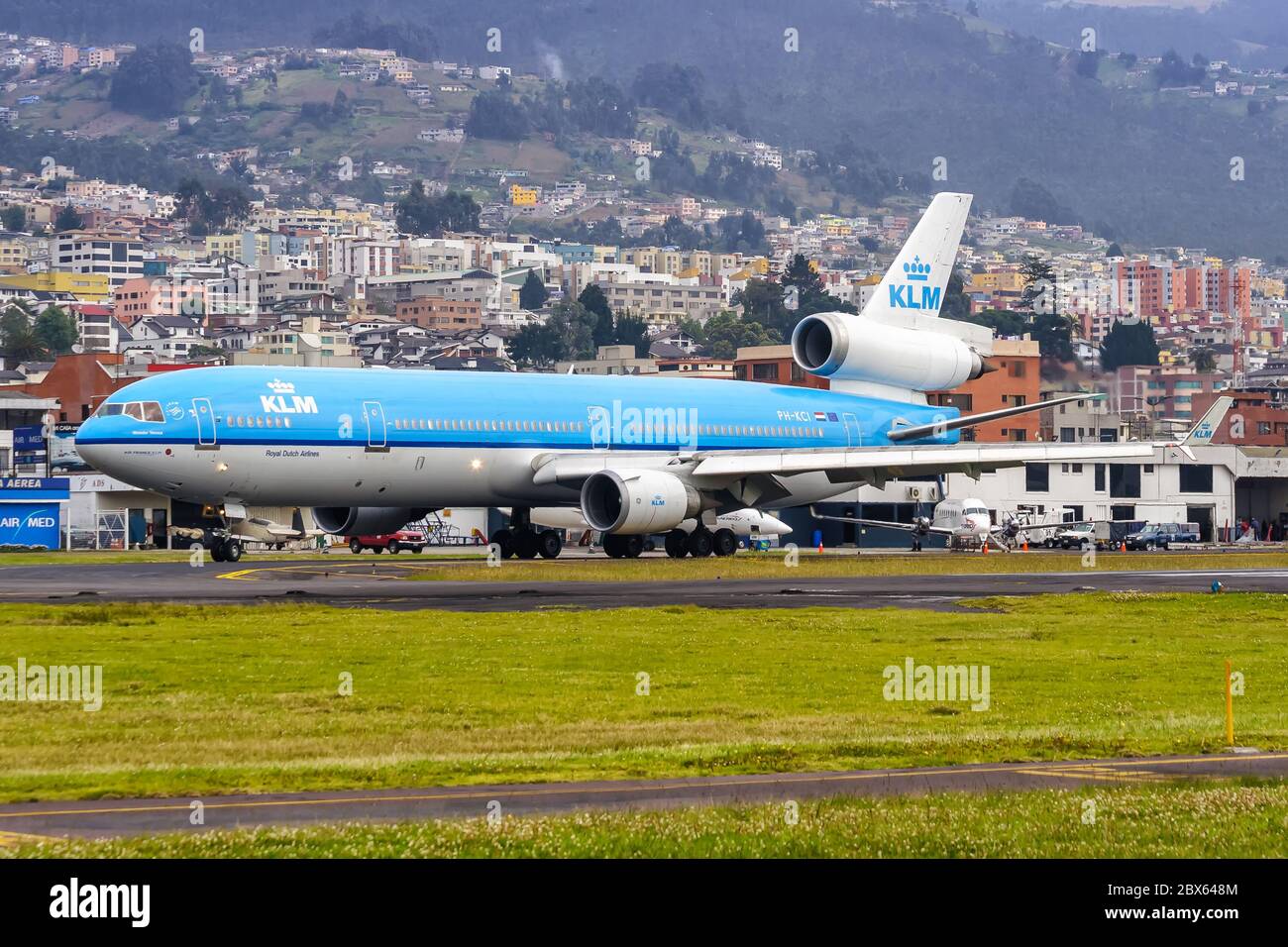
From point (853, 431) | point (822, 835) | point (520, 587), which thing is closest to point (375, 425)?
point (520, 587)

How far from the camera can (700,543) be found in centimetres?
6525

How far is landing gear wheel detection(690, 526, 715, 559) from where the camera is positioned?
65.2m

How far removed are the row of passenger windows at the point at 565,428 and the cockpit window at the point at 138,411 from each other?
25.2ft

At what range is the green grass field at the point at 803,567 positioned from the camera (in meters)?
52.8

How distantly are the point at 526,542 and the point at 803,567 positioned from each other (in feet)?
33.4

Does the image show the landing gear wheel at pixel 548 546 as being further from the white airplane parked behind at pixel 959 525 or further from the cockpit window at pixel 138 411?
the white airplane parked behind at pixel 959 525

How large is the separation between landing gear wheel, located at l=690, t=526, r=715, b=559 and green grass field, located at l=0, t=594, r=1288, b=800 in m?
25.5

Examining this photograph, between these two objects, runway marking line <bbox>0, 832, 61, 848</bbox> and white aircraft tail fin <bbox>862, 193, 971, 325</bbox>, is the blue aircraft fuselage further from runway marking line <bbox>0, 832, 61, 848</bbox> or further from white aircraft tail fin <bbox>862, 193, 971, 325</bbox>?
runway marking line <bbox>0, 832, 61, 848</bbox>

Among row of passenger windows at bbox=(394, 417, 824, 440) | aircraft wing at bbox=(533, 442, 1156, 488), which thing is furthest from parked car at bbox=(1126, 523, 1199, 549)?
aircraft wing at bbox=(533, 442, 1156, 488)

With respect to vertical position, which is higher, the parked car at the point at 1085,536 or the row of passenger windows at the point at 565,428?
the row of passenger windows at the point at 565,428

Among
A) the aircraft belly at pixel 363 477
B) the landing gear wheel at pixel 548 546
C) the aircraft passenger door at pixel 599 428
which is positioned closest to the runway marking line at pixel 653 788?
the aircraft belly at pixel 363 477

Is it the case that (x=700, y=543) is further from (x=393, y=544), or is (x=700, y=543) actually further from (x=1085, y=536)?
(x=1085, y=536)

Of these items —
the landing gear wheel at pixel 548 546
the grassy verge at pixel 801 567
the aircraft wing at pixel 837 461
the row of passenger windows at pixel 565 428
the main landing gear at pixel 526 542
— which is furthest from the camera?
the landing gear wheel at pixel 548 546
